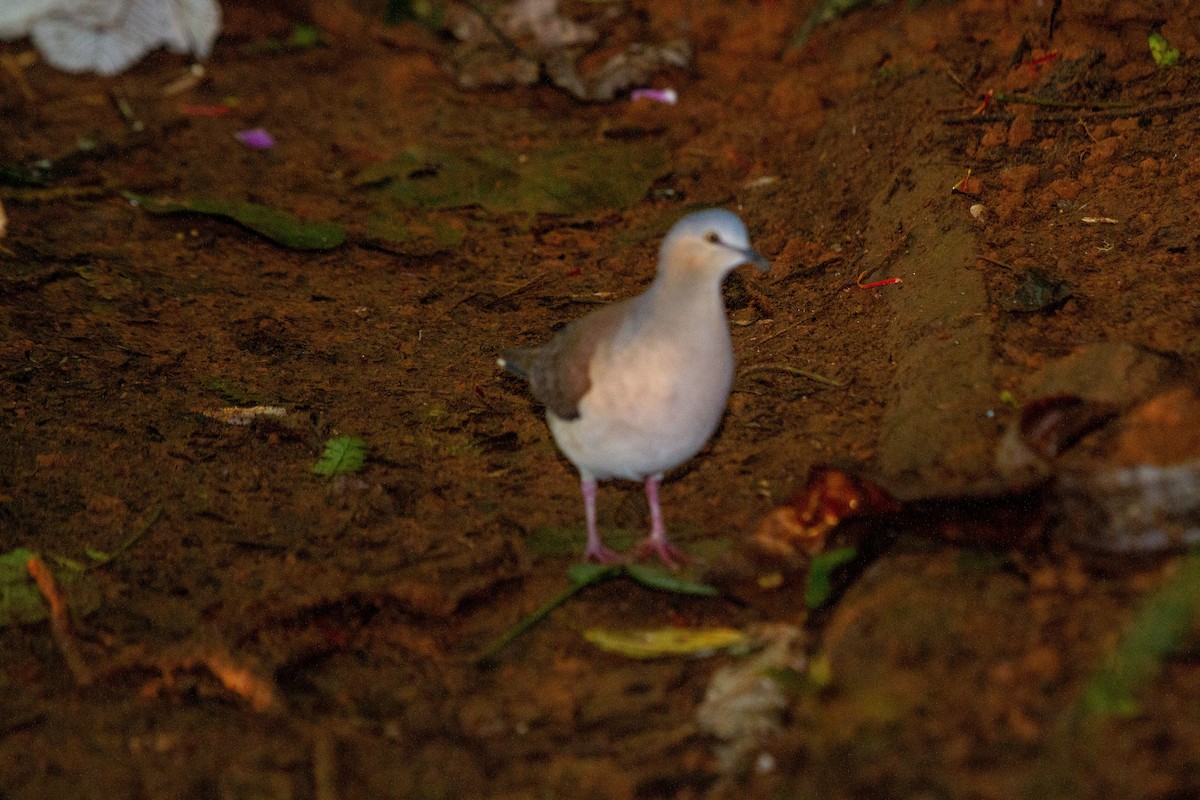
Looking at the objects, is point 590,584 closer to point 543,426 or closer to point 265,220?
point 543,426

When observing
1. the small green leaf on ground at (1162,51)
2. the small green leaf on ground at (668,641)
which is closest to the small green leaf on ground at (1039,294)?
the small green leaf on ground at (1162,51)

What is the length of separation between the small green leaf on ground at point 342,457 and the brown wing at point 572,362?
93 cm

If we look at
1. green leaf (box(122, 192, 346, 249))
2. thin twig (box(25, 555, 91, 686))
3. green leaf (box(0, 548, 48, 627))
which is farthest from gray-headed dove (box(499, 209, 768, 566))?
green leaf (box(122, 192, 346, 249))

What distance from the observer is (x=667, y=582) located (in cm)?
377

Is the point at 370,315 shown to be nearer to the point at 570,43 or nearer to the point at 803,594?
the point at 803,594

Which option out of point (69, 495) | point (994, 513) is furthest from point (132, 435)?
point (994, 513)

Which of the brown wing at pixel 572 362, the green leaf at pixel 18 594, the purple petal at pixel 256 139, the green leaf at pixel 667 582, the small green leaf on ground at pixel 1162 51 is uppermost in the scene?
the small green leaf on ground at pixel 1162 51

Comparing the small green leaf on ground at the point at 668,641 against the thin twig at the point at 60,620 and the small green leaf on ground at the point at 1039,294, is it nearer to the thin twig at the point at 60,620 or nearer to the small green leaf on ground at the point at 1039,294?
the thin twig at the point at 60,620

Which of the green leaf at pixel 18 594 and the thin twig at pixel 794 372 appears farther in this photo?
the thin twig at pixel 794 372

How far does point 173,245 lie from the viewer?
6.69 m

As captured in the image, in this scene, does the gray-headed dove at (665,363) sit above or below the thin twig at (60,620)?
above

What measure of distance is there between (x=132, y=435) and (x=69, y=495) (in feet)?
1.53

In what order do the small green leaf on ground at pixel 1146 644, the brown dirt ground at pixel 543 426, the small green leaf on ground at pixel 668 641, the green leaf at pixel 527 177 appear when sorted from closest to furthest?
1. the small green leaf on ground at pixel 1146 644
2. the brown dirt ground at pixel 543 426
3. the small green leaf on ground at pixel 668 641
4. the green leaf at pixel 527 177

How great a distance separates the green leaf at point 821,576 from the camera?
11.6 feet
